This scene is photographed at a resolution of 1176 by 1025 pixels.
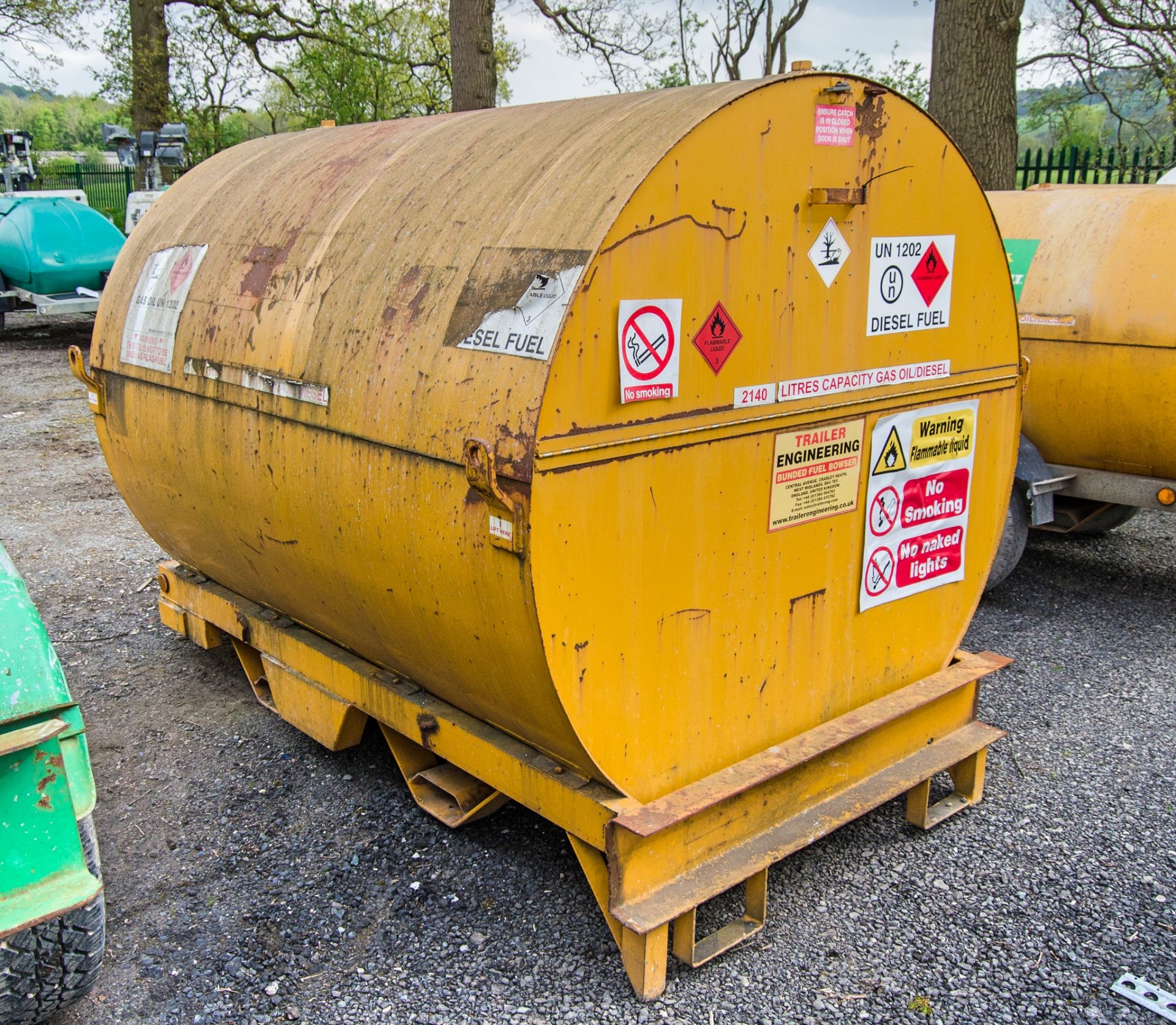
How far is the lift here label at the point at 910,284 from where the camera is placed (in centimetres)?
308

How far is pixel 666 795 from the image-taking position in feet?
9.37

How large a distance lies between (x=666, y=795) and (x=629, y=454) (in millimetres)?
965

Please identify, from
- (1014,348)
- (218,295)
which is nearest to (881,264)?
(1014,348)

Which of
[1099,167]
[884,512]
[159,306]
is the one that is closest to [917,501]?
[884,512]

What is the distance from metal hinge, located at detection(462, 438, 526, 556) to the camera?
7.83 ft

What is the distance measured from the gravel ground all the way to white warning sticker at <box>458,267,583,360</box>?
1665 mm

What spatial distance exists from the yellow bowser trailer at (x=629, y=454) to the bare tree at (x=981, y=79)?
245 inches

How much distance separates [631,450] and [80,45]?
80.1ft

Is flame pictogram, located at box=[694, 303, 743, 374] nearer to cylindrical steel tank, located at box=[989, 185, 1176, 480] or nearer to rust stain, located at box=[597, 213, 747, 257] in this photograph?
rust stain, located at box=[597, 213, 747, 257]

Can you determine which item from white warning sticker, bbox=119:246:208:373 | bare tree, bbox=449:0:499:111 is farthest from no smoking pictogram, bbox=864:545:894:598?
bare tree, bbox=449:0:499:111

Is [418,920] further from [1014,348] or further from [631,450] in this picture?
[1014,348]

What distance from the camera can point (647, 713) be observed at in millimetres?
2768

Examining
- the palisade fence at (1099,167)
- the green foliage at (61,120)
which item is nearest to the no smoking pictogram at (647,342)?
the palisade fence at (1099,167)

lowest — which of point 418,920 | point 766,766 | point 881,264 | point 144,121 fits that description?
point 418,920
